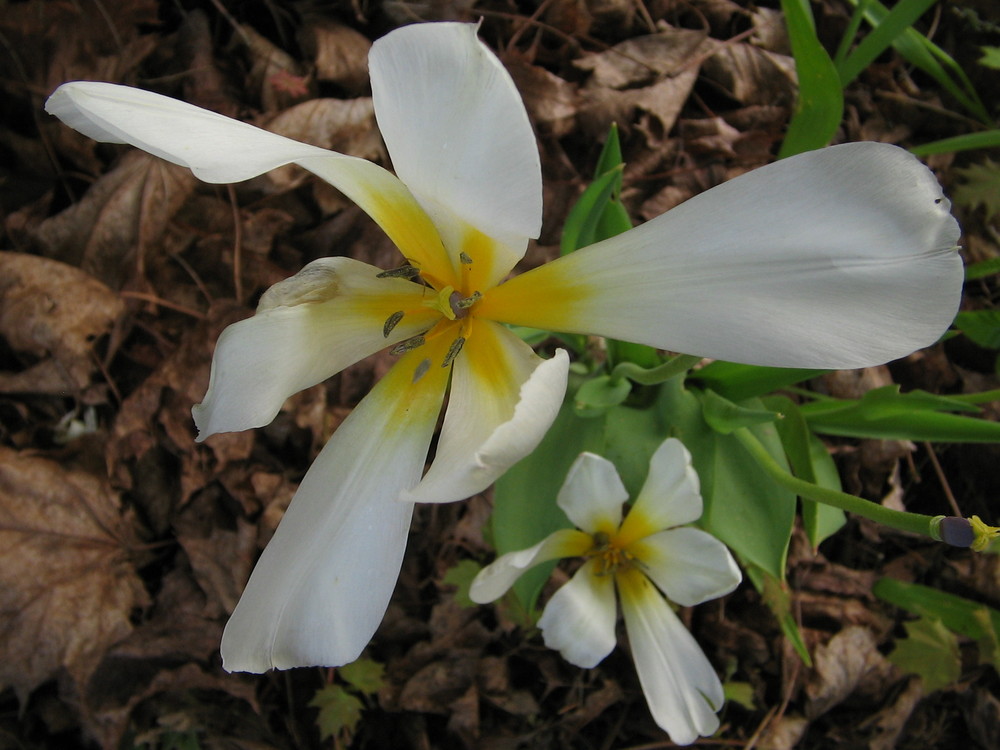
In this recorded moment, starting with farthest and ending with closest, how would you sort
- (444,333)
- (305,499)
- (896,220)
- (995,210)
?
(995,210) → (444,333) → (305,499) → (896,220)

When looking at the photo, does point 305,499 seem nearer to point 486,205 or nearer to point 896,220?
point 486,205

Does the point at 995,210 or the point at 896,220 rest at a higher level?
the point at 896,220

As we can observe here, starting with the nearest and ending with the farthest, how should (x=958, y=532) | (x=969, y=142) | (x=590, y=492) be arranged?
(x=958, y=532) < (x=590, y=492) < (x=969, y=142)

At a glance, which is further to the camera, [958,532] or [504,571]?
[504,571]

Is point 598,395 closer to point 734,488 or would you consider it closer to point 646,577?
point 734,488

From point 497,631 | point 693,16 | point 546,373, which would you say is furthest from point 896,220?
point 693,16

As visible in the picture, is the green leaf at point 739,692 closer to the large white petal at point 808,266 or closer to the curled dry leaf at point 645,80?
the large white petal at point 808,266

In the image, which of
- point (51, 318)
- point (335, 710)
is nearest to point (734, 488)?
point (335, 710)
